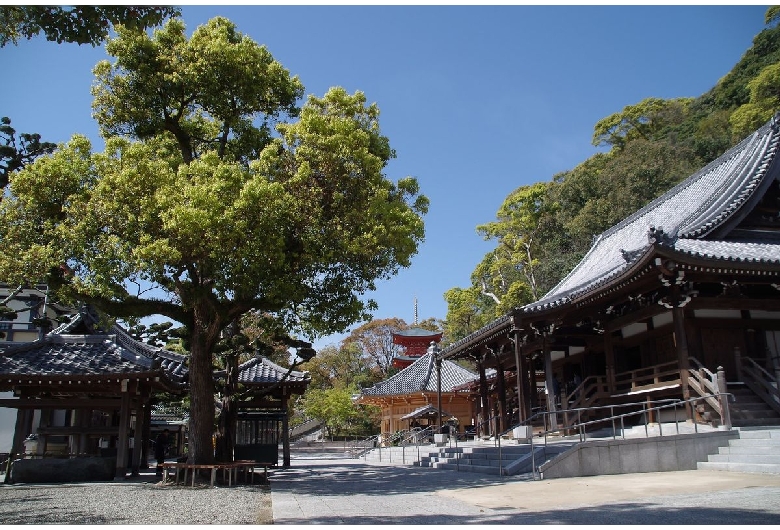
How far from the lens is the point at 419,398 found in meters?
33.8

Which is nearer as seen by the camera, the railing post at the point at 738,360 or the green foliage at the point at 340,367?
the railing post at the point at 738,360

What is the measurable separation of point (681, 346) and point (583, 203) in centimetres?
4110

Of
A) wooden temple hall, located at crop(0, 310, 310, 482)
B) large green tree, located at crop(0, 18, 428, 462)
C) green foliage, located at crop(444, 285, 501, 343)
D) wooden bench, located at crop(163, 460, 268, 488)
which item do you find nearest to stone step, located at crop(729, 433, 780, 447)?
large green tree, located at crop(0, 18, 428, 462)

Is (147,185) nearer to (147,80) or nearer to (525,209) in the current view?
(147,80)

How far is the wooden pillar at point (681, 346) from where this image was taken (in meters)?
12.9

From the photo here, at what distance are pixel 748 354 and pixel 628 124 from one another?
55.0 metres

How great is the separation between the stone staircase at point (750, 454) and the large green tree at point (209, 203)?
7.90 meters

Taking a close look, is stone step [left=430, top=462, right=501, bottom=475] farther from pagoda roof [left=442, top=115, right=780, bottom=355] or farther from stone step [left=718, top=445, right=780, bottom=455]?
stone step [left=718, top=445, right=780, bottom=455]

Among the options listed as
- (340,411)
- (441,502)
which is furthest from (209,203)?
(340,411)

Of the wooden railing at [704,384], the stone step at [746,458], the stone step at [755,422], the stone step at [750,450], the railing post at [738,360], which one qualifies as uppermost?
the railing post at [738,360]

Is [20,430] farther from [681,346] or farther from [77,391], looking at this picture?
[681,346]

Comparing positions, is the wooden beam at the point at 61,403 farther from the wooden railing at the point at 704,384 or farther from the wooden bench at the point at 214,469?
the wooden railing at the point at 704,384

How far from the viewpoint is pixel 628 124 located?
6291 centimetres

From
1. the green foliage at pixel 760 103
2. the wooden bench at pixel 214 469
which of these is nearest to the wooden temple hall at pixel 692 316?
the wooden bench at pixel 214 469
